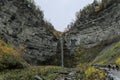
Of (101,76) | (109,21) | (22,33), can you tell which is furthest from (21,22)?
(101,76)

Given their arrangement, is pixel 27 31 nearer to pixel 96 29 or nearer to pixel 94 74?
pixel 96 29

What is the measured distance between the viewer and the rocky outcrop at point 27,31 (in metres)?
45.9

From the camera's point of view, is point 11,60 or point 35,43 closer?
point 11,60

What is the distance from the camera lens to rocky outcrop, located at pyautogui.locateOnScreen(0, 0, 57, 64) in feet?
151

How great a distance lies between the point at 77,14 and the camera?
5728 cm

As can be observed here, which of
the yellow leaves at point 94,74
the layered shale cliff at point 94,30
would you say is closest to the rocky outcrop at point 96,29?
the layered shale cliff at point 94,30

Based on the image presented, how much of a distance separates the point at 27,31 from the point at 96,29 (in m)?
9.98

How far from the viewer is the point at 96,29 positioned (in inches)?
2029

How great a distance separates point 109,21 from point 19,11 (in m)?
12.5

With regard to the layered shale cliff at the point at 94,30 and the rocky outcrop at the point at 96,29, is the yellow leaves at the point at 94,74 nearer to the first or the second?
the layered shale cliff at the point at 94,30

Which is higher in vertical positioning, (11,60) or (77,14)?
(77,14)

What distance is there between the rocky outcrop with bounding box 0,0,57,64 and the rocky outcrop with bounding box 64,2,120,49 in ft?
10.9

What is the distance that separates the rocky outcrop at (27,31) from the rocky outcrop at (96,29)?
3.31m

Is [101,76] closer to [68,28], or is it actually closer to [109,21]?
[109,21]
